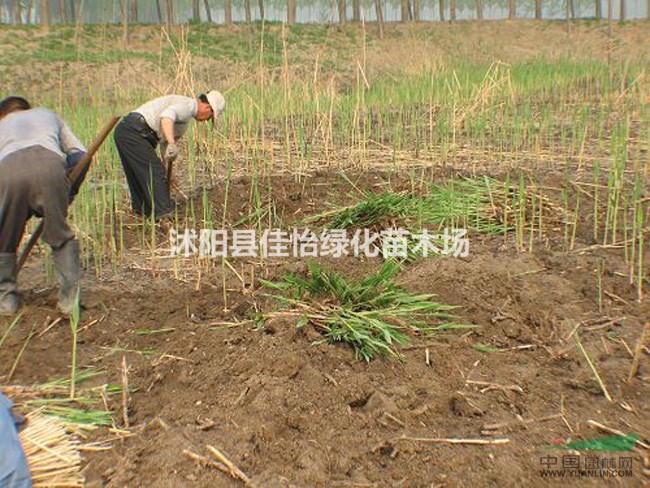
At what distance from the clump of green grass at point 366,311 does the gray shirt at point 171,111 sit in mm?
1676

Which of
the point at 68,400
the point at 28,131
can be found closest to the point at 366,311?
the point at 68,400

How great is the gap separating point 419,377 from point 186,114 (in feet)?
8.06

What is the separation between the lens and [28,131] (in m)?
2.76

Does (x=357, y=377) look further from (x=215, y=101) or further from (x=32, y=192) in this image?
(x=215, y=101)

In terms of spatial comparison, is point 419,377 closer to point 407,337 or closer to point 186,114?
point 407,337

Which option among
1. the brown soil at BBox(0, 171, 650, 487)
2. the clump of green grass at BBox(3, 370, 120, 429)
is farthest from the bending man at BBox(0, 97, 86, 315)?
the clump of green grass at BBox(3, 370, 120, 429)

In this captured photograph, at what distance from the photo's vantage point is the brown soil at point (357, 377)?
5.53 ft

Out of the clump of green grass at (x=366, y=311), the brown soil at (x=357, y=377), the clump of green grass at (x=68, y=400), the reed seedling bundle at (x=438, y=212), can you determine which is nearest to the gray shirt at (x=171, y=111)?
the reed seedling bundle at (x=438, y=212)

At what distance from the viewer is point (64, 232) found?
9.14 feet

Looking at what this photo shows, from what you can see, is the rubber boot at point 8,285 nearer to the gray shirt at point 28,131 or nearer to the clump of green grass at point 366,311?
the gray shirt at point 28,131

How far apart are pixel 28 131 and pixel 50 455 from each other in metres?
1.58

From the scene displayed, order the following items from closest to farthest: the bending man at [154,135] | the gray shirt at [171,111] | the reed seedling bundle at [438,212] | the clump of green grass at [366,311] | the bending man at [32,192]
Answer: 1. the clump of green grass at [366,311]
2. the bending man at [32,192]
3. the reed seedling bundle at [438,212]
4. the gray shirt at [171,111]
5. the bending man at [154,135]

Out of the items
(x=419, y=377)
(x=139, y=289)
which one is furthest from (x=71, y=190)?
(x=419, y=377)

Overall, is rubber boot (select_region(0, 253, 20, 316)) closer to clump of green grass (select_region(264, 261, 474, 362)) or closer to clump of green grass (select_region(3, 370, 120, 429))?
clump of green grass (select_region(3, 370, 120, 429))
